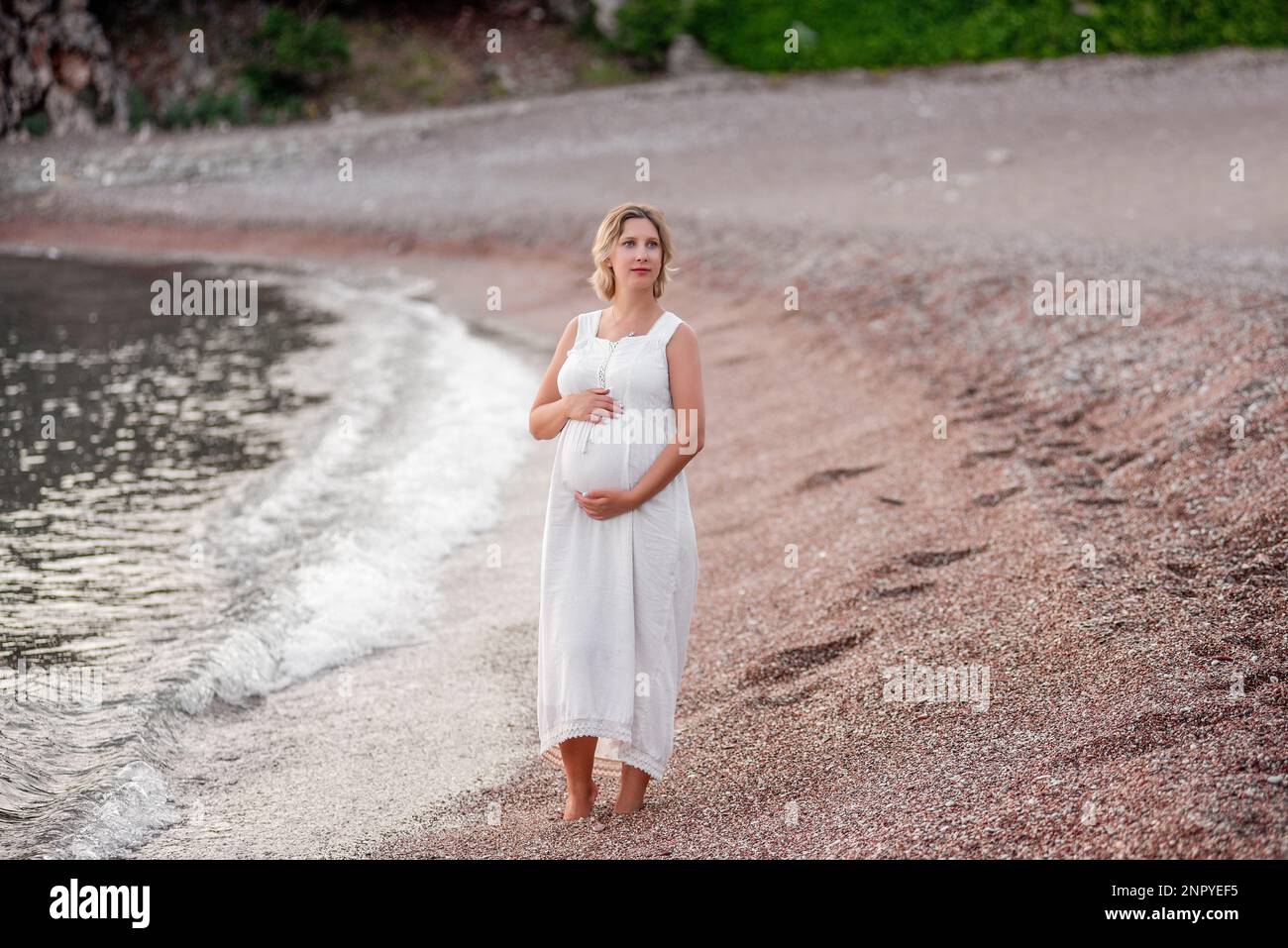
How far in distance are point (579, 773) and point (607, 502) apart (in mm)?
961

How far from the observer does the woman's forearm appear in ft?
13.4

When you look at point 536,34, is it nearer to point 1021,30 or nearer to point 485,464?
point 1021,30

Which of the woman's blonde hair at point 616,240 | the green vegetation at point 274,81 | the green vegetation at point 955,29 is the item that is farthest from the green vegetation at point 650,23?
the woman's blonde hair at point 616,240

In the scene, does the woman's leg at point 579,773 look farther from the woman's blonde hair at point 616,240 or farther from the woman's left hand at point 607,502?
the woman's blonde hair at point 616,240

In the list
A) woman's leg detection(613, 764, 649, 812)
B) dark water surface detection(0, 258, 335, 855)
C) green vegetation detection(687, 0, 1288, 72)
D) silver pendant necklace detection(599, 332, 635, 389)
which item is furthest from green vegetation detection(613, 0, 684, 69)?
woman's leg detection(613, 764, 649, 812)

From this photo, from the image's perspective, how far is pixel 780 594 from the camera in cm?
616

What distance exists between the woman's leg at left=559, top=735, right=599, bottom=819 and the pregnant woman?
0.02 meters

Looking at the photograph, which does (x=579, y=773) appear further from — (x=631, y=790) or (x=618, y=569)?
(x=618, y=569)

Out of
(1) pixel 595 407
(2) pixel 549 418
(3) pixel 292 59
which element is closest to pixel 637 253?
(1) pixel 595 407

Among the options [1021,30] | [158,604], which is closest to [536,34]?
[1021,30]

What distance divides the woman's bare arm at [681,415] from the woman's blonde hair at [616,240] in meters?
0.22

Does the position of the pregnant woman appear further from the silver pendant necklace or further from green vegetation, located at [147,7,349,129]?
green vegetation, located at [147,7,349,129]

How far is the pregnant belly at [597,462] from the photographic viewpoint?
156 inches

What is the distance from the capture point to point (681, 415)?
3.96 m
